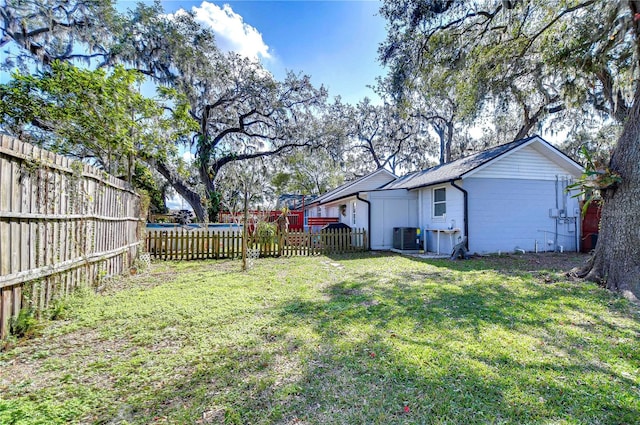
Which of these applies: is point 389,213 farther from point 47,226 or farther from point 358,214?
point 47,226

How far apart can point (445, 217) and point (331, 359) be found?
375 inches

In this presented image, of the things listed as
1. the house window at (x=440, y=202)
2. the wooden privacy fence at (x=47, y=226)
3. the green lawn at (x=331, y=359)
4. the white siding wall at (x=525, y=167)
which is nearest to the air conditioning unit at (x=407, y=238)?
the house window at (x=440, y=202)

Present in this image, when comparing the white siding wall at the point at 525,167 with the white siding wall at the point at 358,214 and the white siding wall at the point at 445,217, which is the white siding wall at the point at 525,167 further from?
the white siding wall at the point at 358,214

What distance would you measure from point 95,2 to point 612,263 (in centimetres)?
2024

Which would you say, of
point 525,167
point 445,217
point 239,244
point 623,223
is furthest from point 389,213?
point 623,223

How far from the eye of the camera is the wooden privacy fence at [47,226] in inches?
127

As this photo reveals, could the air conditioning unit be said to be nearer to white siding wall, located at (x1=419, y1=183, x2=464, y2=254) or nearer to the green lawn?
white siding wall, located at (x1=419, y1=183, x2=464, y2=254)

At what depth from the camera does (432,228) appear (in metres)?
11.9

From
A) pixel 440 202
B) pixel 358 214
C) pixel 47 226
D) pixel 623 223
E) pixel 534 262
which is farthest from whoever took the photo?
pixel 358 214

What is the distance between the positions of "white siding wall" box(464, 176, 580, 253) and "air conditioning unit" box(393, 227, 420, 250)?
7.50ft

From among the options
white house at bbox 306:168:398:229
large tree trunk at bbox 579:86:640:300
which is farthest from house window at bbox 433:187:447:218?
large tree trunk at bbox 579:86:640:300

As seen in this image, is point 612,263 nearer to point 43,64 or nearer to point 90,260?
point 90,260

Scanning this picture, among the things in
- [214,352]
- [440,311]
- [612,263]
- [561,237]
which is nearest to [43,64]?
[214,352]

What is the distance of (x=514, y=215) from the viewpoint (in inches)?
427
